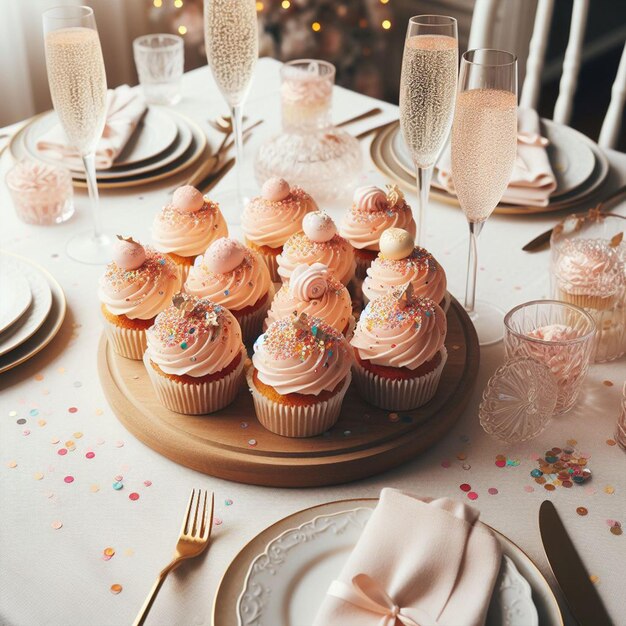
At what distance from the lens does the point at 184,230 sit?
136 cm

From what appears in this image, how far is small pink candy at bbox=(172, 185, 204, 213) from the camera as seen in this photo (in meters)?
1.37

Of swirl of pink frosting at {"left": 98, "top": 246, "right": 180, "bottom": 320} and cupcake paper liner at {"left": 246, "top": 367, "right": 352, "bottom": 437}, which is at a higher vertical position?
swirl of pink frosting at {"left": 98, "top": 246, "right": 180, "bottom": 320}

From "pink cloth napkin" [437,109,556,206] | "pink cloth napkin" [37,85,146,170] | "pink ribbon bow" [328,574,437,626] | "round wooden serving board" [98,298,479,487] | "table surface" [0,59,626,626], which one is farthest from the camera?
"pink cloth napkin" [37,85,146,170]

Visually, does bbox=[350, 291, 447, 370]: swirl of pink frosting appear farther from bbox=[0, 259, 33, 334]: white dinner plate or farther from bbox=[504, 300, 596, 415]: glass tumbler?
bbox=[0, 259, 33, 334]: white dinner plate

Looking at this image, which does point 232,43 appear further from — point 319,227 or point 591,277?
point 591,277

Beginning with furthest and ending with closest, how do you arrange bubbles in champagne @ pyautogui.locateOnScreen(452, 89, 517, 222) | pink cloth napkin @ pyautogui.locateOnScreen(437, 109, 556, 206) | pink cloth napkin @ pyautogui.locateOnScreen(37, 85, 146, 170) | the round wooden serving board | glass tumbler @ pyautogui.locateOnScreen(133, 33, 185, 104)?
1. glass tumbler @ pyautogui.locateOnScreen(133, 33, 185, 104)
2. pink cloth napkin @ pyautogui.locateOnScreen(37, 85, 146, 170)
3. pink cloth napkin @ pyautogui.locateOnScreen(437, 109, 556, 206)
4. bubbles in champagne @ pyautogui.locateOnScreen(452, 89, 517, 222)
5. the round wooden serving board

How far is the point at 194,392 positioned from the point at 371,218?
0.49 metres

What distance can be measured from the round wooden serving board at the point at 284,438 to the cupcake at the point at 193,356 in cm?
3

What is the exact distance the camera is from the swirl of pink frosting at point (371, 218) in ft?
4.54

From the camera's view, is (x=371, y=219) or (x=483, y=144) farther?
(x=371, y=219)

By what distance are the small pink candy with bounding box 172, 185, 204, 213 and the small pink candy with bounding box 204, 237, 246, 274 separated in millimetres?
156

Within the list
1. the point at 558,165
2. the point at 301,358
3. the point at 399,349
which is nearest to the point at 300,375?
the point at 301,358

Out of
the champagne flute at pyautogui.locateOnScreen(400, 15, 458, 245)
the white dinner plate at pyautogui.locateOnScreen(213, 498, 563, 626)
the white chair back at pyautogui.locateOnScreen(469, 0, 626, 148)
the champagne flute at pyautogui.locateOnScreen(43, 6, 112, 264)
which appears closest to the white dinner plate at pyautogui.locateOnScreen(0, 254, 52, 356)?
the champagne flute at pyautogui.locateOnScreen(43, 6, 112, 264)

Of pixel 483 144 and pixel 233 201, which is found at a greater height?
pixel 483 144
